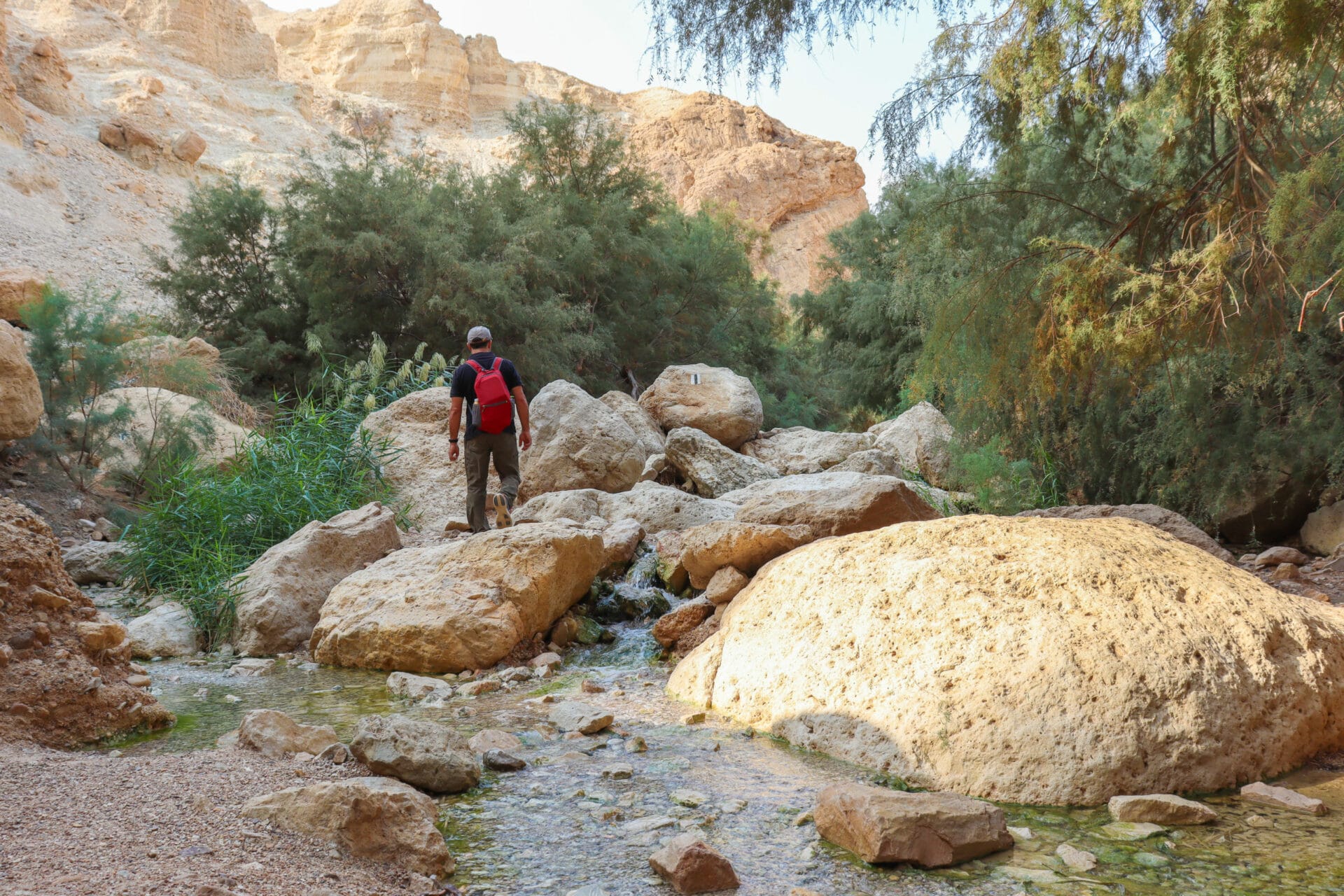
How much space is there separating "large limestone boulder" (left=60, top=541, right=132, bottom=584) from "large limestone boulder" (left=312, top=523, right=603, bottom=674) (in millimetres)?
2612

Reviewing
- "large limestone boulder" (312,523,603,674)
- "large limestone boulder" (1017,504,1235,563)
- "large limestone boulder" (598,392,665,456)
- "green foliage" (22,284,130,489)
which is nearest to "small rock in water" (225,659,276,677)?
"large limestone boulder" (312,523,603,674)

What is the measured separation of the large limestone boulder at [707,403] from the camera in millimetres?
13383

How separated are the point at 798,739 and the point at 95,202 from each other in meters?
28.3

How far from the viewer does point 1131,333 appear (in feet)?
20.2

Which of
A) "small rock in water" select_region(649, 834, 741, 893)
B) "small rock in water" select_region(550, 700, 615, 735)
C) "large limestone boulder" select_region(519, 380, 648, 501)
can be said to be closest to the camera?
"small rock in water" select_region(649, 834, 741, 893)

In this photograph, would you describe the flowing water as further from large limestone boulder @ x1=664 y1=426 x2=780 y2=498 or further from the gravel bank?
large limestone boulder @ x1=664 y1=426 x2=780 y2=498

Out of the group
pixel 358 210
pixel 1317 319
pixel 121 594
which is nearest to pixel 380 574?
pixel 121 594

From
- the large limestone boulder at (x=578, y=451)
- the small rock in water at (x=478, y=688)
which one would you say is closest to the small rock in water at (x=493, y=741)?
the small rock in water at (x=478, y=688)

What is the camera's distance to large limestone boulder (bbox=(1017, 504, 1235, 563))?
7.38m

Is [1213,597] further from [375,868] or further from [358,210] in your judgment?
[358,210]

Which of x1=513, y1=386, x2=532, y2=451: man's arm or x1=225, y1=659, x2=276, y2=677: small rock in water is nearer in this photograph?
x1=225, y1=659, x2=276, y2=677: small rock in water

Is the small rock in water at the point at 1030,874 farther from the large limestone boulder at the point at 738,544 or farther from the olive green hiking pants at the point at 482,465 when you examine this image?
the olive green hiking pants at the point at 482,465

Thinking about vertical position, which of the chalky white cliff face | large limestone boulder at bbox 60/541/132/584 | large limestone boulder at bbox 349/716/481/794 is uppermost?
the chalky white cliff face

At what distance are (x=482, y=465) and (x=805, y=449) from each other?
606 cm
